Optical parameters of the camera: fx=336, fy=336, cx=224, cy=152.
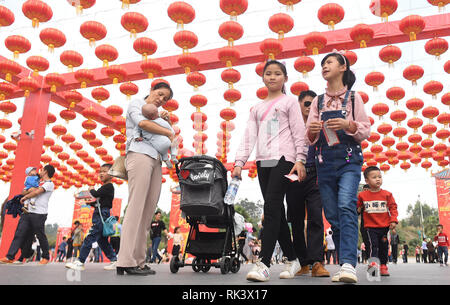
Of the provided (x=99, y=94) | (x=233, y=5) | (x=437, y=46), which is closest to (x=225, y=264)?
(x=233, y=5)

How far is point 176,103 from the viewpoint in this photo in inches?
368

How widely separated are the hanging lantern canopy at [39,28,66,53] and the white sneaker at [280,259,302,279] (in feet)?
20.1

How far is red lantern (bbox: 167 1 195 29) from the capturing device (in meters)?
5.91

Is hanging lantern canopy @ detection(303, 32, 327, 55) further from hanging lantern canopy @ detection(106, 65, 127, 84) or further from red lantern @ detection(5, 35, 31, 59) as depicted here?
red lantern @ detection(5, 35, 31, 59)

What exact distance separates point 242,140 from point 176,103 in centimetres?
677

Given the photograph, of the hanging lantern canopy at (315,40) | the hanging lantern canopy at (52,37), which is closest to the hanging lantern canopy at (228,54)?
the hanging lantern canopy at (315,40)

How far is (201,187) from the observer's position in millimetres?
3205

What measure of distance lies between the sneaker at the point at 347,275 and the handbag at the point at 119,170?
6.84ft

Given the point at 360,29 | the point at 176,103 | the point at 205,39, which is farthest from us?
the point at 176,103

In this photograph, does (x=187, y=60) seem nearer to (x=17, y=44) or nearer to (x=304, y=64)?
(x=304, y=64)

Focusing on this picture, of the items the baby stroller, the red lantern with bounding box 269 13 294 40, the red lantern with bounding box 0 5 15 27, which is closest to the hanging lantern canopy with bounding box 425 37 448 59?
the red lantern with bounding box 269 13 294 40

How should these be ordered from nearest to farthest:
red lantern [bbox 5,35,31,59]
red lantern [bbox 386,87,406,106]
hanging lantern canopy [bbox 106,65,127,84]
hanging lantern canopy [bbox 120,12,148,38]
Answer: hanging lantern canopy [bbox 120,12,148,38], red lantern [bbox 5,35,31,59], hanging lantern canopy [bbox 106,65,127,84], red lantern [bbox 386,87,406,106]
